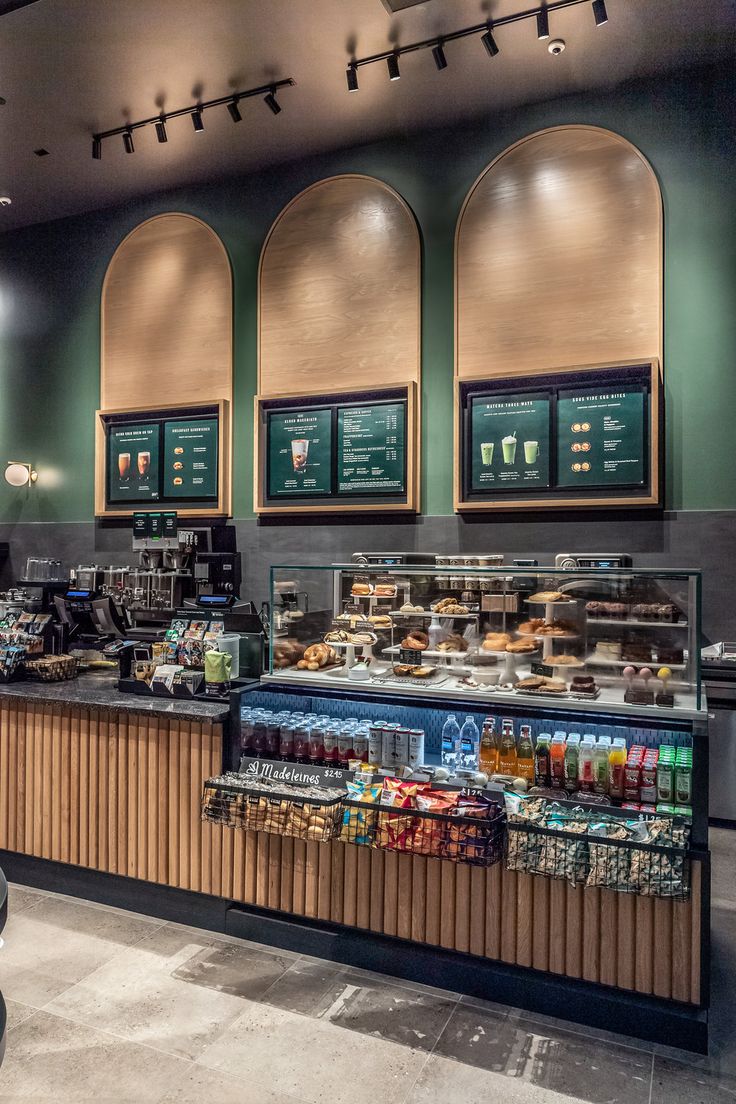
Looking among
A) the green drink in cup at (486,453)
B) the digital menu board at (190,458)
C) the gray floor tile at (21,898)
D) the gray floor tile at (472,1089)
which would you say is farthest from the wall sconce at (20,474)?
the gray floor tile at (472,1089)

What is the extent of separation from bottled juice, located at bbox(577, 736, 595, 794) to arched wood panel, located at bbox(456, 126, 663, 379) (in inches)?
100

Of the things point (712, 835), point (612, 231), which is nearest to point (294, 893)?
point (712, 835)

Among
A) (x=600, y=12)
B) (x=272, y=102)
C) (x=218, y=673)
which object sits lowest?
(x=218, y=673)

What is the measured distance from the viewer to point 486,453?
4539mm

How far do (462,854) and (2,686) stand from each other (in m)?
2.38

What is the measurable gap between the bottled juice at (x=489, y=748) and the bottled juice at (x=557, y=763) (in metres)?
0.21

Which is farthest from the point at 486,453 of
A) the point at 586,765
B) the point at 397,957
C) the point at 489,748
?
the point at 397,957

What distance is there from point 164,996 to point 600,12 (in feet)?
15.1

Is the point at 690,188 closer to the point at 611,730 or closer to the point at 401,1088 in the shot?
the point at 611,730

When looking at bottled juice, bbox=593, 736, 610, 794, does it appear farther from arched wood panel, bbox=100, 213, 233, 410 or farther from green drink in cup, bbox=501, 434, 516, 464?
arched wood panel, bbox=100, 213, 233, 410

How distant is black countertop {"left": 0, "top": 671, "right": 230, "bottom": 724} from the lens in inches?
117

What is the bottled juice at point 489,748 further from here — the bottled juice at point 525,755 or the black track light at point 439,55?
the black track light at point 439,55

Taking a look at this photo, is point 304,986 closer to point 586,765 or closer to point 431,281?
point 586,765

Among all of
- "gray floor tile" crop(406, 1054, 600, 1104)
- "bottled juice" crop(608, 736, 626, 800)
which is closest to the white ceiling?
"bottled juice" crop(608, 736, 626, 800)
